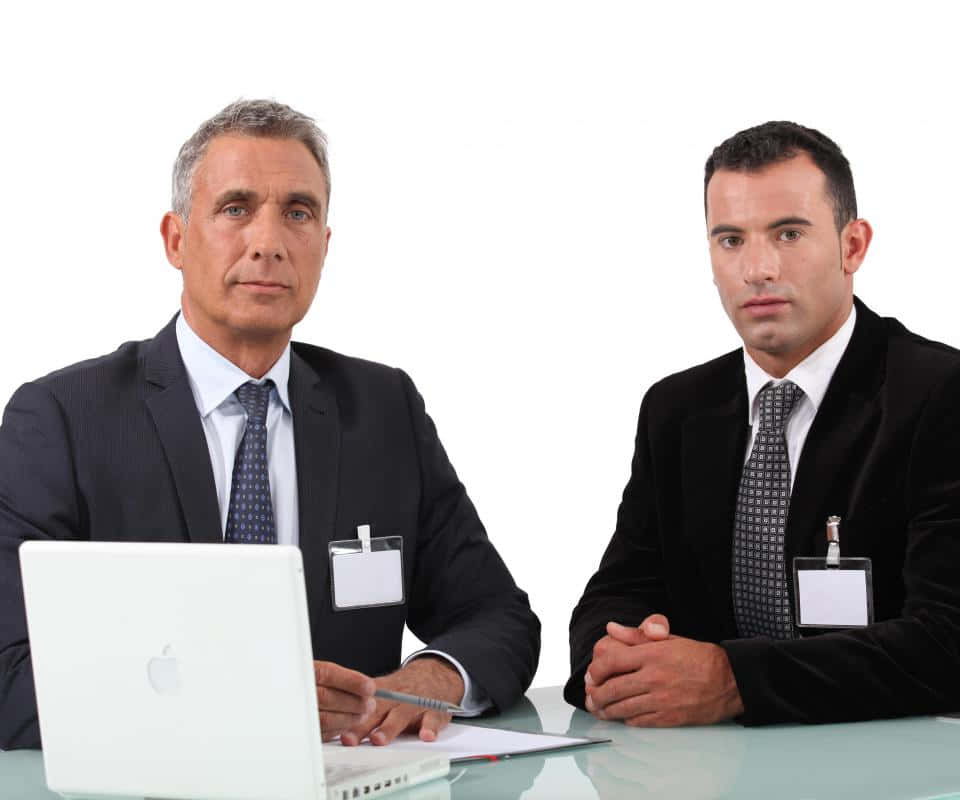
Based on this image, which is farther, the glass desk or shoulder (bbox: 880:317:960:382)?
shoulder (bbox: 880:317:960:382)

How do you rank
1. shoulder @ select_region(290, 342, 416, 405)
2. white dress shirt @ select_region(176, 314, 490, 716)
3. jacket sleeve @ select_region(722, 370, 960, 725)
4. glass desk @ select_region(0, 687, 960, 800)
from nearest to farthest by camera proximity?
glass desk @ select_region(0, 687, 960, 800)
jacket sleeve @ select_region(722, 370, 960, 725)
white dress shirt @ select_region(176, 314, 490, 716)
shoulder @ select_region(290, 342, 416, 405)

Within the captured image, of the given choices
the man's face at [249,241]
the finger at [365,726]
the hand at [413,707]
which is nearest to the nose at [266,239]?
the man's face at [249,241]

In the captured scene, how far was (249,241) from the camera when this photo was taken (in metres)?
2.77

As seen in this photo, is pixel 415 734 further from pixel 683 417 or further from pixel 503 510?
pixel 503 510

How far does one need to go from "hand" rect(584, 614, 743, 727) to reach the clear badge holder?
30 cm

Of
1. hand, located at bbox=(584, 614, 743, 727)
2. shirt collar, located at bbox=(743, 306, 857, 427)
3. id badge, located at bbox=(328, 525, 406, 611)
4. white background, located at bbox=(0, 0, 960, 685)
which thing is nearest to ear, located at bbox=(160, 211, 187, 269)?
id badge, located at bbox=(328, 525, 406, 611)

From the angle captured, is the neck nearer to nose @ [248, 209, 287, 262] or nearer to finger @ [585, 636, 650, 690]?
nose @ [248, 209, 287, 262]

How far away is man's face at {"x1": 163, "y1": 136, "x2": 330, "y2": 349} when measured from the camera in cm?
277

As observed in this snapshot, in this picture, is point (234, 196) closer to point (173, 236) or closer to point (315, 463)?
point (173, 236)

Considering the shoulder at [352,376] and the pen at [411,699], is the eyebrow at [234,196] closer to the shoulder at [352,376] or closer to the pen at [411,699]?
the shoulder at [352,376]

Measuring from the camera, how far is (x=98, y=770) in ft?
5.90

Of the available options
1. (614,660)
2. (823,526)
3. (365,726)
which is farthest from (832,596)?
(365,726)

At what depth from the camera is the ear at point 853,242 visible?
9.59ft

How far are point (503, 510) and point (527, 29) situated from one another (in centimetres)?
198
